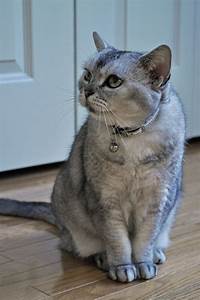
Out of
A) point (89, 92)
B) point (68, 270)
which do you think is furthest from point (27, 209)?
point (89, 92)

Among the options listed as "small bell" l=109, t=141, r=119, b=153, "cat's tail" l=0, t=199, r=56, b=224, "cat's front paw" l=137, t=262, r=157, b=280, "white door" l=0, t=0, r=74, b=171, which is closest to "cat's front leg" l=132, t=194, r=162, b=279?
"cat's front paw" l=137, t=262, r=157, b=280

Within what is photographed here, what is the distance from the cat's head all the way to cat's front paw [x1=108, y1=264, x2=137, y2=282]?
320 millimetres

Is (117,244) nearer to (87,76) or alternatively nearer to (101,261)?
(101,261)

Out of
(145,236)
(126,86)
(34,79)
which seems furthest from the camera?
(34,79)

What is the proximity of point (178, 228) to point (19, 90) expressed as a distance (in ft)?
2.48

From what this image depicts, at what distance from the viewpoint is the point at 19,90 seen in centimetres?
216

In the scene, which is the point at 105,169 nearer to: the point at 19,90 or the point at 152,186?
the point at 152,186

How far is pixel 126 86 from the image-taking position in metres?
1.33

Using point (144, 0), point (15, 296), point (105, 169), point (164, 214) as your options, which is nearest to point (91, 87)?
point (105, 169)

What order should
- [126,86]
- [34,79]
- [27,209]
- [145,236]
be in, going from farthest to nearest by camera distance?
[34,79], [27,209], [145,236], [126,86]

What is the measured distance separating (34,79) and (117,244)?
3.09 ft

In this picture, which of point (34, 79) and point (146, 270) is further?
point (34, 79)

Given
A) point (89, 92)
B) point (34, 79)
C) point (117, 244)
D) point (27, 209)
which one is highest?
point (89, 92)

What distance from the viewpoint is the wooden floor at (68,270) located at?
4.42 ft
